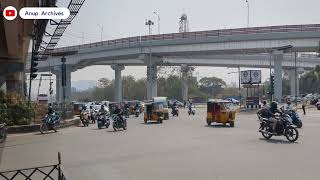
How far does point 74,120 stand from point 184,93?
7783 centimetres

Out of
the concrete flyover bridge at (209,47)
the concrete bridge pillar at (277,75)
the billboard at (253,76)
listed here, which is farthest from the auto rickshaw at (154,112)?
the billboard at (253,76)

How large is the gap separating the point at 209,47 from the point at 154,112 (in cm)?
3178

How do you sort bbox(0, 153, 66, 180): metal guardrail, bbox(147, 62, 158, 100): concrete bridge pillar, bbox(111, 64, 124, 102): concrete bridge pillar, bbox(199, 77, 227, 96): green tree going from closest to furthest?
bbox(0, 153, 66, 180): metal guardrail < bbox(147, 62, 158, 100): concrete bridge pillar < bbox(111, 64, 124, 102): concrete bridge pillar < bbox(199, 77, 227, 96): green tree

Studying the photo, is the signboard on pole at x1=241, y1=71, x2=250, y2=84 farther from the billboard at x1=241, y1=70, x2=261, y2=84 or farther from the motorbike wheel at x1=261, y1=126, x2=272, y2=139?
the motorbike wheel at x1=261, y1=126, x2=272, y2=139

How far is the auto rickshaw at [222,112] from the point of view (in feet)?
98.5

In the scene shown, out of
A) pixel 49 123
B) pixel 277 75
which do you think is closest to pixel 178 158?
pixel 49 123

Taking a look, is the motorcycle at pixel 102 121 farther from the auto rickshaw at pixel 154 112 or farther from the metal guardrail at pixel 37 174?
→ the metal guardrail at pixel 37 174

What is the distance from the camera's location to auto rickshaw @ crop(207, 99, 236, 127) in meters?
30.0

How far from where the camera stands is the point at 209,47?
66812 millimetres

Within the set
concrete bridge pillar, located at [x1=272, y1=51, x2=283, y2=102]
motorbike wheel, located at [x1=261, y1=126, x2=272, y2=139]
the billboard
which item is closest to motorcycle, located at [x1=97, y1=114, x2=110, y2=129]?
motorbike wheel, located at [x1=261, y1=126, x2=272, y2=139]

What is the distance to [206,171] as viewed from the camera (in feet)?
38.8

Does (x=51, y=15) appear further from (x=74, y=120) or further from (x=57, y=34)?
(x=74, y=120)

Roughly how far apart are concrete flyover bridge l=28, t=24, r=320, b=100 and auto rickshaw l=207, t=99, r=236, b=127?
32.3 meters

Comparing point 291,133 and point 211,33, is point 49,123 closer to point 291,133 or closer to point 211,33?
point 291,133
